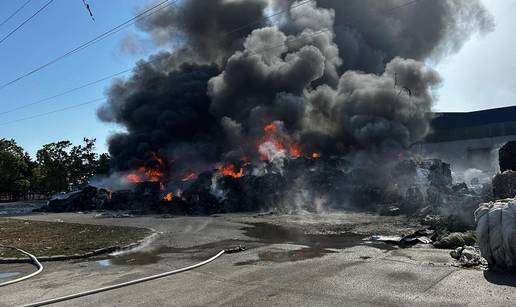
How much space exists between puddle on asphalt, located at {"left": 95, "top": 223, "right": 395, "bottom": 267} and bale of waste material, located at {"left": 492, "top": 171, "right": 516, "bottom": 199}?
4916mm

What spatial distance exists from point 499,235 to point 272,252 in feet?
17.7

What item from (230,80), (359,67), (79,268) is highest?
(359,67)

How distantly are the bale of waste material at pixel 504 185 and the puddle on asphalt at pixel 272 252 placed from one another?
194 inches

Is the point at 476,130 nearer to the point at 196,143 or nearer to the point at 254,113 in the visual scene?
the point at 254,113

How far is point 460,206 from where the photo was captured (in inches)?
555

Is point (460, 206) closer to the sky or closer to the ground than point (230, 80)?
closer to the ground

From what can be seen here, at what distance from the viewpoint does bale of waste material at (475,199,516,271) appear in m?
7.43

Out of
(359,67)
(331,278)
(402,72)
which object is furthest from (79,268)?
(359,67)

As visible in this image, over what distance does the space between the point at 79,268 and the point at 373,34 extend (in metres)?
48.9

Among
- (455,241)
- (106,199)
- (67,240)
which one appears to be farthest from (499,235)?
(106,199)

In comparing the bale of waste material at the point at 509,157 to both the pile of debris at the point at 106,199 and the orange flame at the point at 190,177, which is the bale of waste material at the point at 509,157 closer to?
the pile of debris at the point at 106,199

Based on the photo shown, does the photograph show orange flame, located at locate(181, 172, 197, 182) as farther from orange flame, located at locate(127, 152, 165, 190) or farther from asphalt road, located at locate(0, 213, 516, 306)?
asphalt road, located at locate(0, 213, 516, 306)

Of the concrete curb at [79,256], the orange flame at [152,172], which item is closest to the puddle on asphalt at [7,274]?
the concrete curb at [79,256]

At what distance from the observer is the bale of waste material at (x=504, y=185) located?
13.4 m
